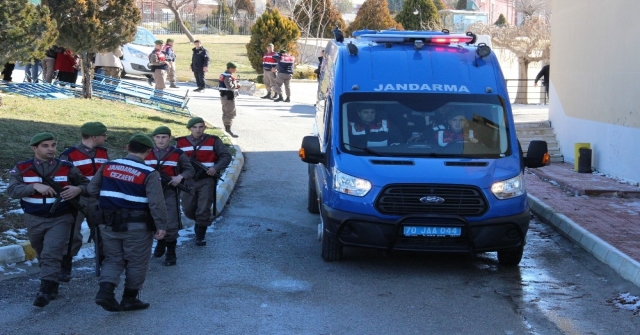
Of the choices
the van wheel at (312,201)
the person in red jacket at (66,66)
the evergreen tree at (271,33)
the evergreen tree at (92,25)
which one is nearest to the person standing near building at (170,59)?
the person in red jacket at (66,66)

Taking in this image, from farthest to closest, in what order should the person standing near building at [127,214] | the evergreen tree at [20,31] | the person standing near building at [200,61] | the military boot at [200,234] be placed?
the person standing near building at [200,61] < the evergreen tree at [20,31] < the military boot at [200,234] < the person standing near building at [127,214]

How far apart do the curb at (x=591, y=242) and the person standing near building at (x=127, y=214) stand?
4811mm

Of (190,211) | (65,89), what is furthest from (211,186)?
(65,89)

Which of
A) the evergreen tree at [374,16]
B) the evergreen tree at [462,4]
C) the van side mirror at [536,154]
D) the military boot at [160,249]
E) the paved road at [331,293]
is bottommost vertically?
the paved road at [331,293]

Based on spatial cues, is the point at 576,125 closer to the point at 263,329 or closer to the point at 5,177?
the point at 5,177

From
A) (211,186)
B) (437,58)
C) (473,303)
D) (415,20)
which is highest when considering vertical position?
(415,20)

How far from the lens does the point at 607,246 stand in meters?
9.71

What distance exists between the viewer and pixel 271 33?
34.2m

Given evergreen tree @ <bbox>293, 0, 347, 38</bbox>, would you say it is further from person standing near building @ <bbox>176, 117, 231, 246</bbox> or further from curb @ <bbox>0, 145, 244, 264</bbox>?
person standing near building @ <bbox>176, 117, 231, 246</bbox>

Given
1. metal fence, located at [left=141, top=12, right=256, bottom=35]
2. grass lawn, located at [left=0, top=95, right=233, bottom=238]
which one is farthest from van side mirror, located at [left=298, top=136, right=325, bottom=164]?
metal fence, located at [left=141, top=12, right=256, bottom=35]

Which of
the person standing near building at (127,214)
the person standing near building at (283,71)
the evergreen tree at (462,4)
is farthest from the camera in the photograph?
the evergreen tree at (462,4)

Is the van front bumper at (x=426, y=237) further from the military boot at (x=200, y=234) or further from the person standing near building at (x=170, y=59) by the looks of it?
the person standing near building at (x=170, y=59)

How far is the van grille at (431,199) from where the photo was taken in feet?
28.0

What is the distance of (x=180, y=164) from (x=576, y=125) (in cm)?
1158
